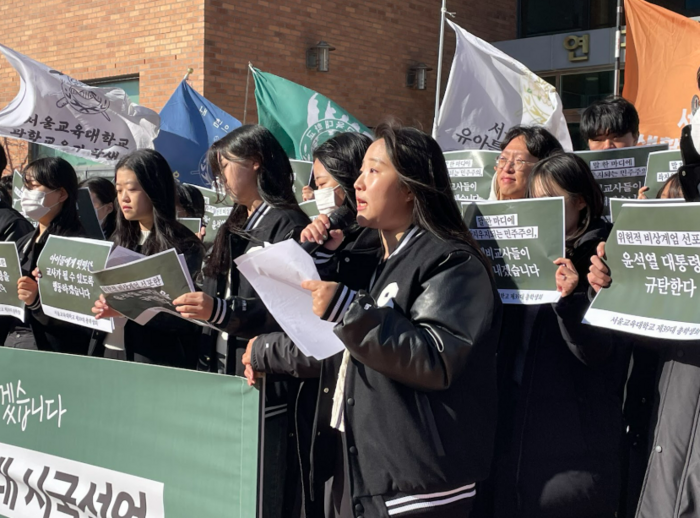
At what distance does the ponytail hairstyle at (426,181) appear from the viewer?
261cm

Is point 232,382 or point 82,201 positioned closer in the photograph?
point 232,382

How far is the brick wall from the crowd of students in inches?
292

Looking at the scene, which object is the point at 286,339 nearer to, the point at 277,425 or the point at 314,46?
the point at 277,425

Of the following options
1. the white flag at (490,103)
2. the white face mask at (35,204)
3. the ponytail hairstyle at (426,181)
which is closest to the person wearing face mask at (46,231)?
the white face mask at (35,204)

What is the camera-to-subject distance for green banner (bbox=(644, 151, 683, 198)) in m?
4.18

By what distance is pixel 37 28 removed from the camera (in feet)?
41.7

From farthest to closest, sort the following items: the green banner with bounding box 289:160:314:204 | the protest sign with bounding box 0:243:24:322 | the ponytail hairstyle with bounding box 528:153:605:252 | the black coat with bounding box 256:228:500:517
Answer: the green banner with bounding box 289:160:314:204, the protest sign with bounding box 0:243:24:322, the ponytail hairstyle with bounding box 528:153:605:252, the black coat with bounding box 256:228:500:517

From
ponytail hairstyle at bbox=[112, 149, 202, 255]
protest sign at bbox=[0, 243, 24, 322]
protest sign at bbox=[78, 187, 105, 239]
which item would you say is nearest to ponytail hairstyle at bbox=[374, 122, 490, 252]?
ponytail hairstyle at bbox=[112, 149, 202, 255]

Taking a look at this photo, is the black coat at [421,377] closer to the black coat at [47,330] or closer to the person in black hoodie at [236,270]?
the person in black hoodie at [236,270]

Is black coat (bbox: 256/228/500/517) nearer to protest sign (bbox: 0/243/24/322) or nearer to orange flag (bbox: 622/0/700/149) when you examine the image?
protest sign (bbox: 0/243/24/322)

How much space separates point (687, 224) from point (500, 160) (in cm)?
152

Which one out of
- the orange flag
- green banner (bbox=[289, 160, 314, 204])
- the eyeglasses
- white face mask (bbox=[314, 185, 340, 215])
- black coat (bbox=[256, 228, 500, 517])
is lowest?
black coat (bbox=[256, 228, 500, 517])

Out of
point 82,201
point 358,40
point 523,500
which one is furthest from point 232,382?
point 358,40

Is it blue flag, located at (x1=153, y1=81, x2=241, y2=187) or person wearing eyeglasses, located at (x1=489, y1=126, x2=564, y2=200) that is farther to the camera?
blue flag, located at (x1=153, y1=81, x2=241, y2=187)
